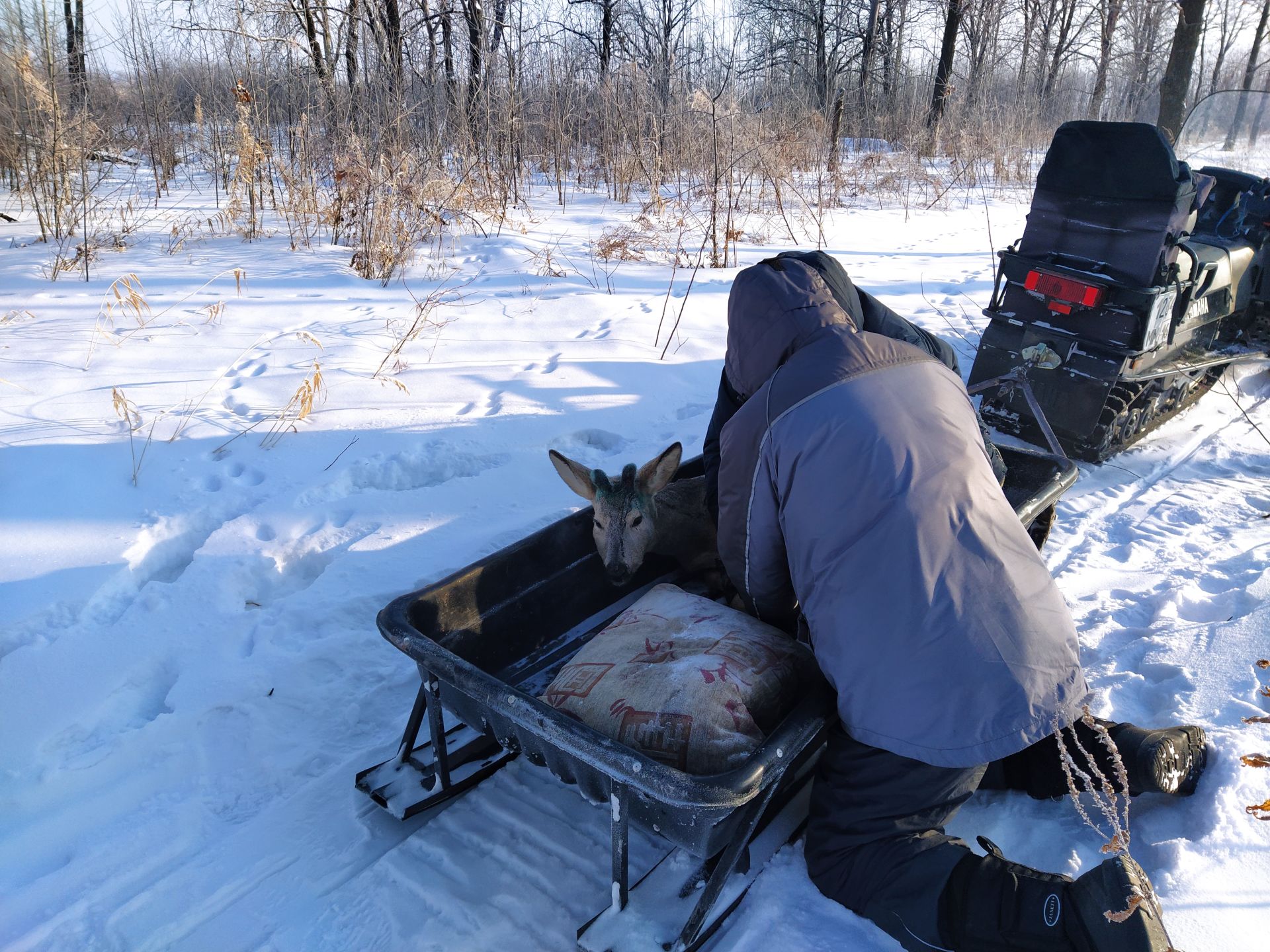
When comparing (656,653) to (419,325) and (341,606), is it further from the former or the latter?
(419,325)

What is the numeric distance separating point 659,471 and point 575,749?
5.87 ft

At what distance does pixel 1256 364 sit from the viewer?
740 cm

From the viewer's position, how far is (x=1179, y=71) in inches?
424

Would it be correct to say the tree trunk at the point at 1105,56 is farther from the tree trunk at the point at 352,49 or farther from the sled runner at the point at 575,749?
the sled runner at the point at 575,749

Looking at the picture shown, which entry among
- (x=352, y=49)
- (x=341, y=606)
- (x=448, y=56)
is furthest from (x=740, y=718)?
(x=448, y=56)

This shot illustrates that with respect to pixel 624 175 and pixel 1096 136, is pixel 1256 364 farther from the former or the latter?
pixel 624 175

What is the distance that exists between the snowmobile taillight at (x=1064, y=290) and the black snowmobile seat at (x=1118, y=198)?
23 centimetres

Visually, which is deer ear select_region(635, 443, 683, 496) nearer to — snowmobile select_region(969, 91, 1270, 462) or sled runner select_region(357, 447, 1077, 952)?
sled runner select_region(357, 447, 1077, 952)

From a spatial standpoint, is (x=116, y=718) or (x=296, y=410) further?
(x=296, y=410)

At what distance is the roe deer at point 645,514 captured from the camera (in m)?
3.60

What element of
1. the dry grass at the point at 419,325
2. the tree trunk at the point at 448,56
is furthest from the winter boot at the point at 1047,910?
the tree trunk at the point at 448,56

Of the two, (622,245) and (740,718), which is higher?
(622,245)

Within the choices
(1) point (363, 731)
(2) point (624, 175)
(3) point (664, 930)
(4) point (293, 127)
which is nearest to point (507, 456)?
(1) point (363, 731)

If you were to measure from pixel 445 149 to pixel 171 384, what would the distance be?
5634 millimetres
